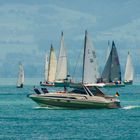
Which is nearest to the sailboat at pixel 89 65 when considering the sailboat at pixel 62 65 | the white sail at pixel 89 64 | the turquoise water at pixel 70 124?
the white sail at pixel 89 64

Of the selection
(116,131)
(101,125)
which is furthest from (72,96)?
(116,131)

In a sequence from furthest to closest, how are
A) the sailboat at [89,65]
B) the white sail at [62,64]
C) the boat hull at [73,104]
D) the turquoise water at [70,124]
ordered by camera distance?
the white sail at [62,64] < the sailboat at [89,65] < the boat hull at [73,104] < the turquoise water at [70,124]

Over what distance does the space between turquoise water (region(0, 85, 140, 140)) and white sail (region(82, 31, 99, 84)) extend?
392 inches

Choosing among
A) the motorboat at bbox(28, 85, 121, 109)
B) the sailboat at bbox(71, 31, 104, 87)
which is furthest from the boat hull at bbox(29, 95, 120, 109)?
the sailboat at bbox(71, 31, 104, 87)

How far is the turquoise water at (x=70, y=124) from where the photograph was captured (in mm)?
64812

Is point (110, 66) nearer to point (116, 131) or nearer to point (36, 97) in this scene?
point (36, 97)

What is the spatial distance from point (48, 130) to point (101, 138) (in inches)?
294

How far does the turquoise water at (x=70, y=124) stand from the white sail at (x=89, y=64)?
996 cm

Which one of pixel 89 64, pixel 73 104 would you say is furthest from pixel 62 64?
pixel 73 104

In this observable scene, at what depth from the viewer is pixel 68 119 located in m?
81.1

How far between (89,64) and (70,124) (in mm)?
33779

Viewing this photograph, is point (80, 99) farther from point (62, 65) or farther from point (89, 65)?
point (62, 65)

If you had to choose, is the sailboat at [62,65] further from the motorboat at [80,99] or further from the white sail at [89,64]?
the motorboat at [80,99]

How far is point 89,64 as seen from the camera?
108 metres
